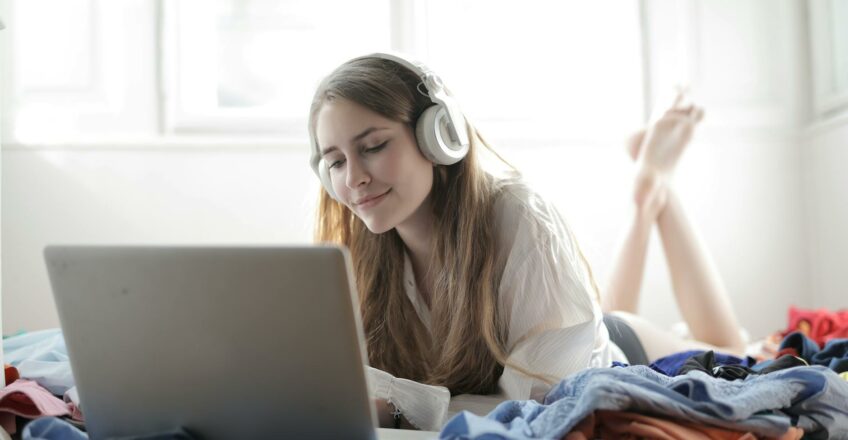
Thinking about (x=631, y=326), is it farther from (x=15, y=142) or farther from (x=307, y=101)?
(x=15, y=142)

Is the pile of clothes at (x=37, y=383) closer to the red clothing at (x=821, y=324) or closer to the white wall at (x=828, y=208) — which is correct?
the red clothing at (x=821, y=324)

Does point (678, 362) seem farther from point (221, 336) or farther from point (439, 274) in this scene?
point (221, 336)

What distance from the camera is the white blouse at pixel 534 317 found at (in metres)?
1.12

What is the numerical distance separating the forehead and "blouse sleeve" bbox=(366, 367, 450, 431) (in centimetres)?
38

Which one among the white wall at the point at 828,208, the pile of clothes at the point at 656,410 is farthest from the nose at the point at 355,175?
the white wall at the point at 828,208

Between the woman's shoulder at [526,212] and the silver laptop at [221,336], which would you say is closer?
the silver laptop at [221,336]

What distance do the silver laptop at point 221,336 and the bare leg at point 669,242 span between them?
1.46 m

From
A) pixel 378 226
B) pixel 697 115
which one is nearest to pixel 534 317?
pixel 378 226

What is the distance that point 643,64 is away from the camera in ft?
8.29

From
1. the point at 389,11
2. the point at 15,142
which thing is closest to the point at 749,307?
the point at 389,11

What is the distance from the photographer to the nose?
1253 mm

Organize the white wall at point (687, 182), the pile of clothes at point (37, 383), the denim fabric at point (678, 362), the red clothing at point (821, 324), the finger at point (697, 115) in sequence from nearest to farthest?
1. the pile of clothes at point (37, 383)
2. the denim fabric at point (678, 362)
3. the red clothing at point (821, 324)
4. the finger at point (697, 115)
5. the white wall at point (687, 182)

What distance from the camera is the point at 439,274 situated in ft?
4.41

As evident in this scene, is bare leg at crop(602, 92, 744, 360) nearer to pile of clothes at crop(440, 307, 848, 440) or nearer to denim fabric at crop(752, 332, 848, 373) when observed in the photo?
denim fabric at crop(752, 332, 848, 373)
